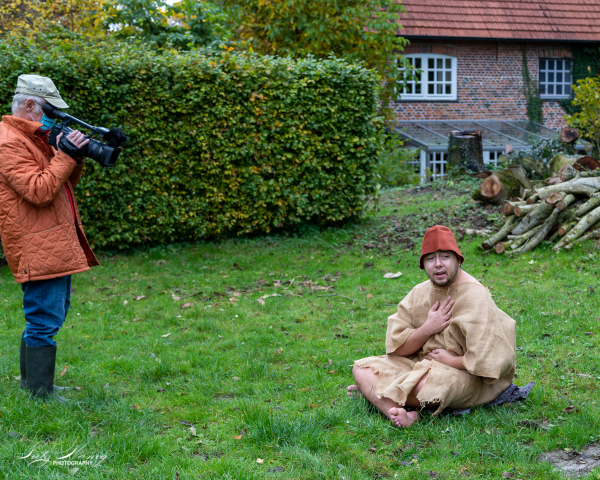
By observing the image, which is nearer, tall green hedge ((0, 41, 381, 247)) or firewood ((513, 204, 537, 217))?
firewood ((513, 204, 537, 217))

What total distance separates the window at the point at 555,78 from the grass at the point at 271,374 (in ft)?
51.8

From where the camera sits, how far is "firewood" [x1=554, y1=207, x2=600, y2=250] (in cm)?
809

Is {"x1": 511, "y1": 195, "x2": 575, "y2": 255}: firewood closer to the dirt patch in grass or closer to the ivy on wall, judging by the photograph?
the dirt patch in grass

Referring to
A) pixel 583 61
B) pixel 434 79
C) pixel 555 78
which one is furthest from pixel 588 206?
pixel 583 61

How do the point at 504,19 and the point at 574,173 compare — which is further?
the point at 504,19

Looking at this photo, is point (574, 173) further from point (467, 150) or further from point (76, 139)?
point (76, 139)

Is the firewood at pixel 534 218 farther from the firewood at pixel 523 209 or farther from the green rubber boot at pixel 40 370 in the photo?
the green rubber boot at pixel 40 370

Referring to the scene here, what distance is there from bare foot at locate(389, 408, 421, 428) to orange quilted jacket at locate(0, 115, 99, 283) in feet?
7.46

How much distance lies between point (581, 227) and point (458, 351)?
17.6 ft

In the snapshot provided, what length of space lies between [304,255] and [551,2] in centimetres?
1797

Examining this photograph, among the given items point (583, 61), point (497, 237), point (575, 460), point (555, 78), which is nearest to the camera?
point (575, 460)

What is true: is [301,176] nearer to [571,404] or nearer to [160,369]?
[160,369]

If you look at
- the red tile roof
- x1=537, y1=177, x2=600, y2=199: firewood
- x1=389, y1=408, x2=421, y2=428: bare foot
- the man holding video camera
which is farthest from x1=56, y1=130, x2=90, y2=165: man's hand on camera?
the red tile roof

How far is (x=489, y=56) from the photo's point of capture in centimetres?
2155
